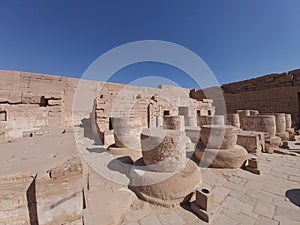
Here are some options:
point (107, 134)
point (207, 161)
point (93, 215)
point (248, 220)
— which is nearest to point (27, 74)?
point (107, 134)

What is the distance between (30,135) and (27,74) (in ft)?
23.3

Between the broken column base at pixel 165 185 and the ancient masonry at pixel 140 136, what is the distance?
0.06ft

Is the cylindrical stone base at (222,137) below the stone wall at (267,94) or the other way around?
below

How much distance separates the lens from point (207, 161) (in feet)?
15.3

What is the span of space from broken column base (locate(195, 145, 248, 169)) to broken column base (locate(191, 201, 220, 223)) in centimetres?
200

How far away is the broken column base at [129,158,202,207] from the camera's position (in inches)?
113

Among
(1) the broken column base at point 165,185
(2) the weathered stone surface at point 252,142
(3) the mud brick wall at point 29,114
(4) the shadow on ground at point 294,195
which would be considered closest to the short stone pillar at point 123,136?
(3) the mud brick wall at point 29,114

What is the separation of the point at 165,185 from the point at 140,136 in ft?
5.09

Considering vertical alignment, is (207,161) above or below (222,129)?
below

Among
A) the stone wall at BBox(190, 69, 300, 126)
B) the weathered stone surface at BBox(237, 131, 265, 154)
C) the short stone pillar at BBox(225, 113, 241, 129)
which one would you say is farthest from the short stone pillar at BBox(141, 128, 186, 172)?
the stone wall at BBox(190, 69, 300, 126)

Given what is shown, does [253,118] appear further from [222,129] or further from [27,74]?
[27,74]

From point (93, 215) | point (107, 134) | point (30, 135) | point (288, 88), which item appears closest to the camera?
point (93, 215)

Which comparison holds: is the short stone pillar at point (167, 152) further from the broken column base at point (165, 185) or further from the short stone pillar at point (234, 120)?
the short stone pillar at point (234, 120)

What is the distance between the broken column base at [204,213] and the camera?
2.45 m
